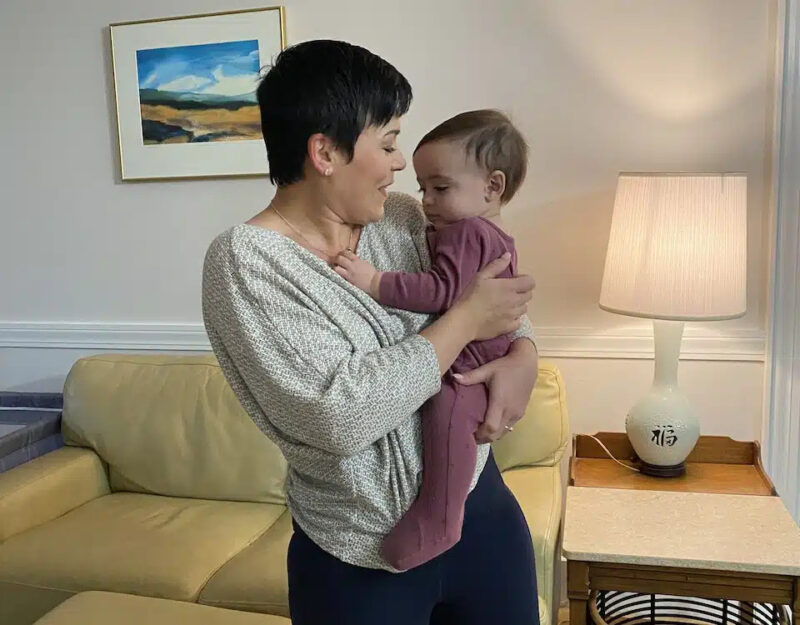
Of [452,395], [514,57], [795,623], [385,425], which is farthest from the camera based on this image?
[514,57]

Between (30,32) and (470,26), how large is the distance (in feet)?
5.27

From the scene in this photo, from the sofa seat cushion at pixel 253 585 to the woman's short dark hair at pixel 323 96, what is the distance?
3.85 ft

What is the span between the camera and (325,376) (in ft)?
2.94

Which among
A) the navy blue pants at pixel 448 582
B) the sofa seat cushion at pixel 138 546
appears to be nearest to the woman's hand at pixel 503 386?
the navy blue pants at pixel 448 582

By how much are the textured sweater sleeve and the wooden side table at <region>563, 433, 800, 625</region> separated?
2.99 ft

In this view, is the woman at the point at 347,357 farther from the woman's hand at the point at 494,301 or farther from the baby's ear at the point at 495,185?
the baby's ear at the point at 495,185

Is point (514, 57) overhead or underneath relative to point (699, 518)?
overhead

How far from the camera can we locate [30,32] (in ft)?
9.05

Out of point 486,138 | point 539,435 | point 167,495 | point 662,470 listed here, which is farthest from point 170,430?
point 486,138

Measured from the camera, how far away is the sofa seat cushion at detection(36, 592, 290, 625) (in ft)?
5.32

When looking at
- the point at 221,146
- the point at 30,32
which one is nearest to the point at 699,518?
the point at 221,146

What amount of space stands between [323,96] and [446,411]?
1.42ft

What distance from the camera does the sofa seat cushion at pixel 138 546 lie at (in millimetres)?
1899

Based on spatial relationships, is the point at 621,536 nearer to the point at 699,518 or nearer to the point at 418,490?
the point at 699,518
